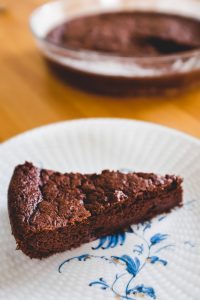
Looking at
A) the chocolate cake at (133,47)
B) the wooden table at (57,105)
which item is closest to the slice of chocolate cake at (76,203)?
the wooden table at (57,105)

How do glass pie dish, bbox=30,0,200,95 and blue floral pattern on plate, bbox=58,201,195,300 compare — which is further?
glass pie dish, bbox=30,0,200,95

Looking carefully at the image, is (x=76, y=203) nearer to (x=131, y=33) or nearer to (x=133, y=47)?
(x=133, y=47)

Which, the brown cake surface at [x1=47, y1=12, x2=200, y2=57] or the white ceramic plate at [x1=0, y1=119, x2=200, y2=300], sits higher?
the brown cake surface at [x1=47, y1=12, x2=200, y2=57]

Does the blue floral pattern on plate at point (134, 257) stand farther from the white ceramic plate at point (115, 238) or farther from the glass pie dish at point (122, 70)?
the glass pie dish at point (122, 70)

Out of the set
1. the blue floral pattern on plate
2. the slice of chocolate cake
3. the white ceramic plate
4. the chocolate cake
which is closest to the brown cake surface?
the chocolate cake

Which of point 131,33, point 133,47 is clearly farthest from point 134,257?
point 131,33

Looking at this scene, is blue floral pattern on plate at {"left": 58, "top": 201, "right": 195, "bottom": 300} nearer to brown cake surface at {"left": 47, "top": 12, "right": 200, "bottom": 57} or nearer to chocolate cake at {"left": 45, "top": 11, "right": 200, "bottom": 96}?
chocolate cake at {"left": 45, "top": 11, "right": 200, "bottom": 96}
